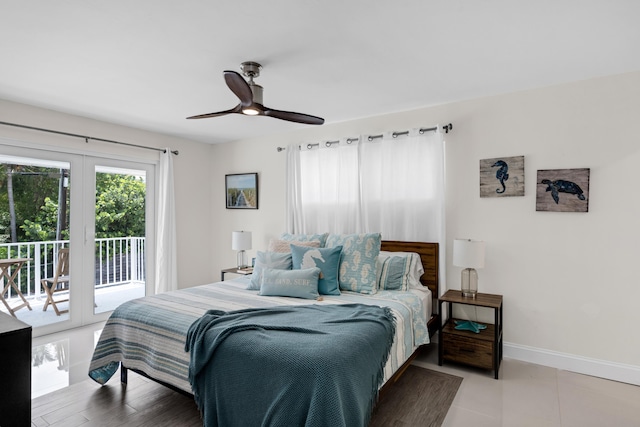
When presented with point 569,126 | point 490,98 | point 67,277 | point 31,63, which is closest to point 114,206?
point 67,277

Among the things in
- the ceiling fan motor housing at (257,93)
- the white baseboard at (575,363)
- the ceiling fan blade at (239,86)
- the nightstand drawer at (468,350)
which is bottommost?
the white baseboard at (575,363)

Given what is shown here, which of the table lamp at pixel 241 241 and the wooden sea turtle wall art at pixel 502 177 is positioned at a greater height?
the wooden sea turtle wall art at pixel 502 177

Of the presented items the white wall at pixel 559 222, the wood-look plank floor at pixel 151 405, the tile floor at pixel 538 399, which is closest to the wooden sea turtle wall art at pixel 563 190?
the white wall at pixel 559 222

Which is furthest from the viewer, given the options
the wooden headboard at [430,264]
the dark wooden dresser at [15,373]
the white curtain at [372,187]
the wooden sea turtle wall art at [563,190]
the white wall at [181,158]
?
the white wall at [181,158]

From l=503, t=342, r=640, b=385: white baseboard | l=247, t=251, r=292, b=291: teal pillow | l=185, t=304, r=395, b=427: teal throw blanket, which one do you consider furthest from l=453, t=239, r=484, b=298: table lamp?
l=247, t=251, r=292, b=291: teal pillow

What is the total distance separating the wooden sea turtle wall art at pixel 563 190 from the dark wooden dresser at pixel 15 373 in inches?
146

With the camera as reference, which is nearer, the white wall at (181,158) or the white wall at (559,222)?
the white wall at (559,222)

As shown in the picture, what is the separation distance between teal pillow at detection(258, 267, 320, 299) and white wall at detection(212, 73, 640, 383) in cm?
151

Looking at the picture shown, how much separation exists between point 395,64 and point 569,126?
5.45ft

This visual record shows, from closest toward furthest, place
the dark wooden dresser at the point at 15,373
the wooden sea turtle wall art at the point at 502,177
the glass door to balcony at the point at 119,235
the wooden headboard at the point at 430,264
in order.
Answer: the dark wooden dresser at the point at 15,373 < the wooden sea turtle wall art at the point at 502,177 < the wooden headboard at the point at 430,264 < the glass door to balcony at the point at 119,235

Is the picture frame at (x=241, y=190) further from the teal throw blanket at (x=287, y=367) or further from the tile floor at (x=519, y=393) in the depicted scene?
the teal throw blanket at (x=287, y=367)

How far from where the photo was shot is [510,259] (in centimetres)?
325

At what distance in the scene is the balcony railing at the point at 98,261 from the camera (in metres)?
3.73

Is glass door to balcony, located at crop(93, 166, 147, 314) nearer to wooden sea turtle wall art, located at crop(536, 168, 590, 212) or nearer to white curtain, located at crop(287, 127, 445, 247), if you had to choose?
white curtain, located at crop(287, 127, 445, 247)
